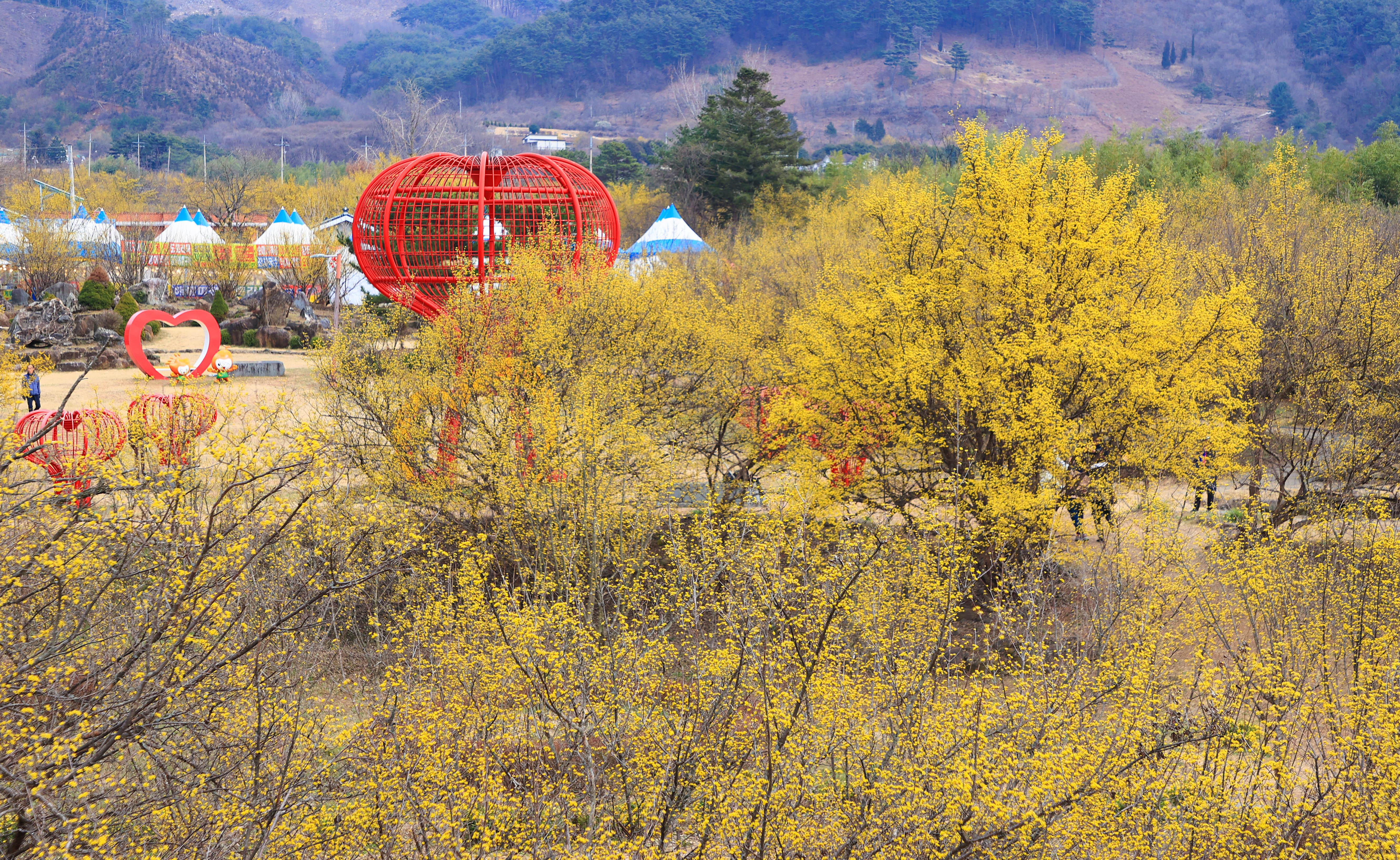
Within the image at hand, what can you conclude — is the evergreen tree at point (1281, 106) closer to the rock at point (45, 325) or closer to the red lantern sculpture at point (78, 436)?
the rock at point (45, 325)

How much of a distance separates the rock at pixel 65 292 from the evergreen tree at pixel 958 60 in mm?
126381

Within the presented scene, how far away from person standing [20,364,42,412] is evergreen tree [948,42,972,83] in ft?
447

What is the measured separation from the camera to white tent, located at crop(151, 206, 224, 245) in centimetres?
4238

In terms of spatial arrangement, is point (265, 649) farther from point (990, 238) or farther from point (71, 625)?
point (990, 238)

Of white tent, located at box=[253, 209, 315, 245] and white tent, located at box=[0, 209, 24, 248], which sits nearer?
white tent, located at box=[0, 209, 24, 248]

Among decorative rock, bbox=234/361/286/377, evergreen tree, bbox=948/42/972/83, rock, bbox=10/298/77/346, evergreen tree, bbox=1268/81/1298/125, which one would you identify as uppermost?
evergreen tree, bbox=948/42/972/83

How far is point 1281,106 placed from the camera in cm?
11638

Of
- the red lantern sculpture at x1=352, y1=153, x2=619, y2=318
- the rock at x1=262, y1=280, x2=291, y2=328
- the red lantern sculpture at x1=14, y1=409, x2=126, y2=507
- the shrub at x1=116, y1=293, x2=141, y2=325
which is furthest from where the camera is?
the rock at x1=262, y1=280, x2=291, y2=328

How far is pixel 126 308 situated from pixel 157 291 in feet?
32.1

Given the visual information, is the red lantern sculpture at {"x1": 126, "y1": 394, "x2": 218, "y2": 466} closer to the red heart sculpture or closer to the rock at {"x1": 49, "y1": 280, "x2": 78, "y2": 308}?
the red heart sculpture

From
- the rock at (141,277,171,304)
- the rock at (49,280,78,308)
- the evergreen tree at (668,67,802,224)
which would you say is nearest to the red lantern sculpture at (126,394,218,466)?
the rock at (49,280,78,308)

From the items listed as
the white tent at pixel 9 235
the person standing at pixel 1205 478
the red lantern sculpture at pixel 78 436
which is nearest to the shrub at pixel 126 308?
the white tent at pixel 9 235

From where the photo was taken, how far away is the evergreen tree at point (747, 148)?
3922 centimetres

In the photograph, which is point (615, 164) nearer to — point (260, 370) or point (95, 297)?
point (95, 297)
